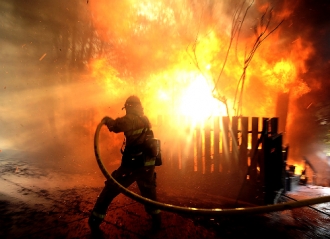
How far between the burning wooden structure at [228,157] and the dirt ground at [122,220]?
0.80 meters

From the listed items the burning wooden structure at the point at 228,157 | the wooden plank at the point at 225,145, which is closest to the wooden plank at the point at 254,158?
the burning wooden structure at the point at 228,157

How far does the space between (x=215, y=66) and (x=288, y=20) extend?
4255 millimetres

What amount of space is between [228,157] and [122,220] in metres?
2.98

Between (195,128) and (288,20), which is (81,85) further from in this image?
(288,20)

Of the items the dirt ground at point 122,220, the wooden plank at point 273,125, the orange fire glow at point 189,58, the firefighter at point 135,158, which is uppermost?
the orange fire glow at point 189,58

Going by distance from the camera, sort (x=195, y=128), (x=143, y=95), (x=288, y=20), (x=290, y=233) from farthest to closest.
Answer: (x=143, y=95), (x=288, y=20), (x=195, y=128), (x=290, y=233)

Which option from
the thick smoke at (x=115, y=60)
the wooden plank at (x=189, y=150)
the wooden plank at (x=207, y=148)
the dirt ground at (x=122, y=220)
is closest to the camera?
the dirt ground at (x=122, y=220)

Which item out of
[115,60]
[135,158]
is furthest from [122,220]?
[115,60]

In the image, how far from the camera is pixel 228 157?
4848 mm

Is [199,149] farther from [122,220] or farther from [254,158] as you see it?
[122,220]

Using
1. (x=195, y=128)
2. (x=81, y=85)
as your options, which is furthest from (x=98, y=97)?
(x=195, y=128)

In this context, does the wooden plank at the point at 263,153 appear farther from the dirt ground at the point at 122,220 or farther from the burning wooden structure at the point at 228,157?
the dirt ground at the point at 122,220

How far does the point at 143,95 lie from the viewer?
12.2m

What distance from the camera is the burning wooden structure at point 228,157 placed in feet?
12.6
